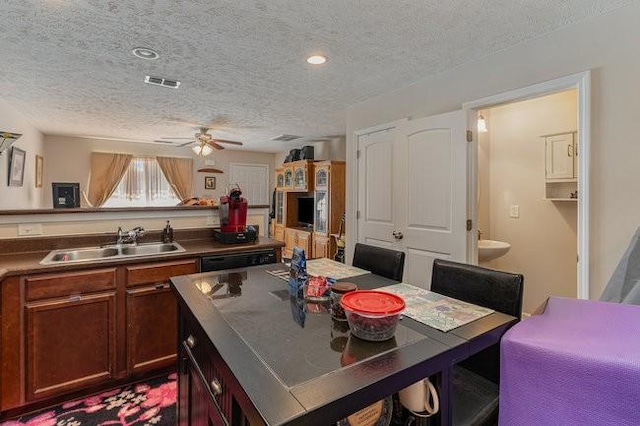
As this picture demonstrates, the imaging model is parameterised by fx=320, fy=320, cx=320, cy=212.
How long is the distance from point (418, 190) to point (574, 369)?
2.54 meters

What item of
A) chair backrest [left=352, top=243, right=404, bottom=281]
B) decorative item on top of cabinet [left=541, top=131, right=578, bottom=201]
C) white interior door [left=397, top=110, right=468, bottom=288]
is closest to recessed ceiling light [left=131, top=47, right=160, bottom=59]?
chair backrest [left=352, top=243, right=404, bottom=281]

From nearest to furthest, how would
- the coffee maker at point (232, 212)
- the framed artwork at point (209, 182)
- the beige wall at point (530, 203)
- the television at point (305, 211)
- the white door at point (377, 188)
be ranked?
the coffee maker at point (232, 212)
the beige wall at point (530, 203)
the white door at point (377, 188)
the television at point (305, 211)
the framed artwork at point (209, 182)

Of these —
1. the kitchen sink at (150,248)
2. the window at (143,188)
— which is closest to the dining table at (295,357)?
the kitchen sink at (150,248)

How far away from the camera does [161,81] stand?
2934mm

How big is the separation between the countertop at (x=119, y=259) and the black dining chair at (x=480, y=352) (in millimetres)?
1606

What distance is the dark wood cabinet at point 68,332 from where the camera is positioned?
1882mm

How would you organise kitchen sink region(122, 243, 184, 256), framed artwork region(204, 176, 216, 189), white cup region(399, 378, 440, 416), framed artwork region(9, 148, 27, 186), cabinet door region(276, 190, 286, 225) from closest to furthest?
white cup region(399, 378, 440, 416) → kitchen sink region(122, 243, 184, 256) → framed artwork region(9, 148, 27, 186) → cabinet door region(276, 190, 286, 225) → framed artwork region(204, 176, 216, 189)

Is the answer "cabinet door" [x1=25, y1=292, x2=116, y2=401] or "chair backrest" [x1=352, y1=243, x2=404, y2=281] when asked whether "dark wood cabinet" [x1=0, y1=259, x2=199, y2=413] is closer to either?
"cabinet door" [x1=25, y1=292, x2=116, y2=401]

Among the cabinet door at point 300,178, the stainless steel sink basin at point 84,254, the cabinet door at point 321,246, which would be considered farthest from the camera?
the cabinet door at point 300,178

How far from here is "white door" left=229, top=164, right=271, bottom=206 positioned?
7391 millimetres

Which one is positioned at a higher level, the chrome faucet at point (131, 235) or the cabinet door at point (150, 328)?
the chrome faucet at point (131, 235)

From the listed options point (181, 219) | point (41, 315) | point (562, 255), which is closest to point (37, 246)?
point (41, 315)

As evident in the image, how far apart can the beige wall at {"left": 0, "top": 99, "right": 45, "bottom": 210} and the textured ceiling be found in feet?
0.65

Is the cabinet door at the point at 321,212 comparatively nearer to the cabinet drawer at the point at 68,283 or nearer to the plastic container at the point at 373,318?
the cabinet drawer at the point at 68,283
